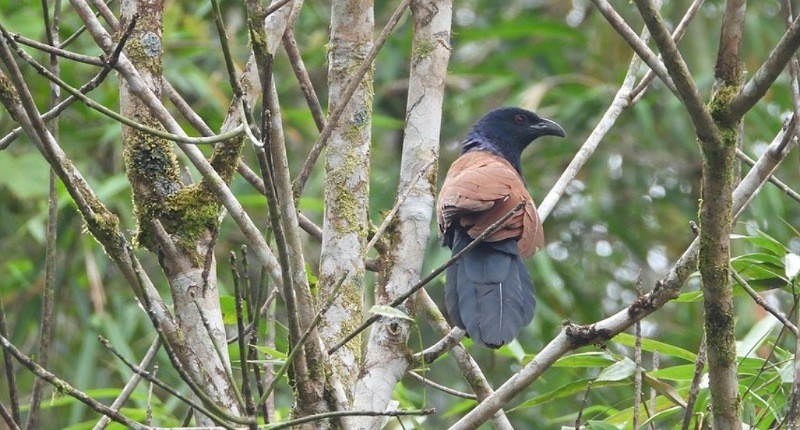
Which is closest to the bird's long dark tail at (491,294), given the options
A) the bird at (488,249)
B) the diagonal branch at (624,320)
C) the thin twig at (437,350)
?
the bird at (488,249)

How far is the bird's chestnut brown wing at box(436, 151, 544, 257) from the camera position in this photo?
12.2 feet

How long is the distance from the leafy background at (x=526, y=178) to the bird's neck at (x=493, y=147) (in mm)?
851

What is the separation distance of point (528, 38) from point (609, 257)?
6.57 feet

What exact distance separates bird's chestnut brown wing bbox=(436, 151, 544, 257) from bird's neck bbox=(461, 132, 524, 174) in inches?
37.2

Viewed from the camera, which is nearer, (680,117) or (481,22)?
(680,117)

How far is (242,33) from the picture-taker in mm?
8086

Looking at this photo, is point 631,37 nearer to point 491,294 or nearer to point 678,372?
point 678,372

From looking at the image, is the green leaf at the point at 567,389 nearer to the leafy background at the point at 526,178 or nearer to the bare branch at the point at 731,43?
the bare branch at the point at 731,43

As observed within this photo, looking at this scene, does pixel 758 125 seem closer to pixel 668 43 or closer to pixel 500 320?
pixel 500 320

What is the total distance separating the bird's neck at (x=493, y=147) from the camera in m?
5.20

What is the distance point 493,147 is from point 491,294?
6.39 feet

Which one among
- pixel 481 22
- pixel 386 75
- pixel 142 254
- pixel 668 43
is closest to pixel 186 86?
pixel 142 254

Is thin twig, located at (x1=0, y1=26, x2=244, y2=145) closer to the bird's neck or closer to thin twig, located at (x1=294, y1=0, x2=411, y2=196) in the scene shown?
thin twig, located at (x1=294, y1=0, x2=411, y2=196)

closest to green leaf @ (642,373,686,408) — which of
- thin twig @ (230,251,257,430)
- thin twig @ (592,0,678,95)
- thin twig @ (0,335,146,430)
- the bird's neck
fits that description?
thin twig @ (592,0,678,95)
